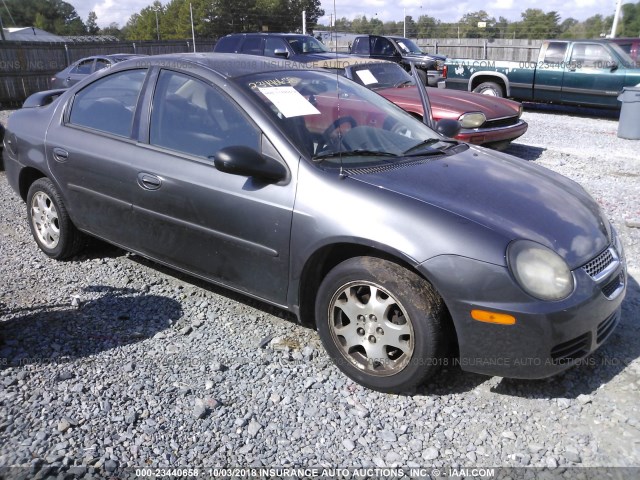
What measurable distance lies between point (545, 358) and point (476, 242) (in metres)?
0.63

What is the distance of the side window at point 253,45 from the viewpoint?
1333cm

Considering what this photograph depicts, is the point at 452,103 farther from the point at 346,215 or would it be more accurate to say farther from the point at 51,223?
the point at 346,215

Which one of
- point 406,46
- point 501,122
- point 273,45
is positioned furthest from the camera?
point 406,46

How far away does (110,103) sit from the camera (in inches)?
165

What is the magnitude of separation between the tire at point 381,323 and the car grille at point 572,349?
1.71 ft

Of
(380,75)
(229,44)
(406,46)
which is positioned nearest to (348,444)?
(380,75)

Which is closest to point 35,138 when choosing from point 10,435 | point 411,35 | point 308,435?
point 10,435

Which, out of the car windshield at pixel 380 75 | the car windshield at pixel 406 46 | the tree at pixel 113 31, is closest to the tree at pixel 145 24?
the tree at pixel 113 31

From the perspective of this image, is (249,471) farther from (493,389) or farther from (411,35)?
(411,35)

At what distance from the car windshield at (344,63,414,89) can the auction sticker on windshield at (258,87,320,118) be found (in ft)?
16.8

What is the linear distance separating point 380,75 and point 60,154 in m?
5.80

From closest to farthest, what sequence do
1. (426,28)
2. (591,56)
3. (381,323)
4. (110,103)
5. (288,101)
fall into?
(381,323), (288,101), (110,103), (591,56), (426,28)

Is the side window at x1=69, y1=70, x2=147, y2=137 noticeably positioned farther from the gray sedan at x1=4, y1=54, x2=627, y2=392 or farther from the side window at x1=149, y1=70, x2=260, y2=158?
the side window at x1=149, y1=70, x2=260, y2=158

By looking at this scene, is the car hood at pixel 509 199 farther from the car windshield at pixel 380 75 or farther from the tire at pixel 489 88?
the tire at pixel 489 88
